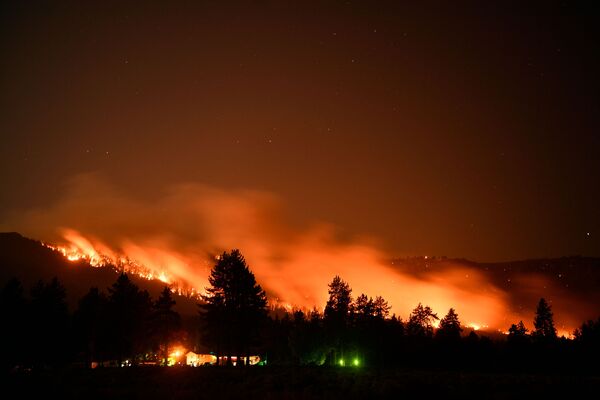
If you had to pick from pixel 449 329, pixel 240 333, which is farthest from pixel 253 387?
pixel 449 329

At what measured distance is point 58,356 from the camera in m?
53.2

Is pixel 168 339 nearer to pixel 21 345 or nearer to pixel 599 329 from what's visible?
pixel 21 345

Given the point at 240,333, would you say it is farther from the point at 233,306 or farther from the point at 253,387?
the point at 253,387

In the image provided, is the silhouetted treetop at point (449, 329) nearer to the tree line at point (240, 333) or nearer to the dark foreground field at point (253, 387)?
the tree line at point (240, 333)

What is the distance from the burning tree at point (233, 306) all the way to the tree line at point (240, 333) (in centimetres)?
10

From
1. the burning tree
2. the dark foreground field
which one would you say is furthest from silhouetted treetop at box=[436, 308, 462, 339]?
the dark foreground field

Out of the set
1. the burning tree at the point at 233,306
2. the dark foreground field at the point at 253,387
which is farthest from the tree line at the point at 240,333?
the dark foreground field at the point at 253,387

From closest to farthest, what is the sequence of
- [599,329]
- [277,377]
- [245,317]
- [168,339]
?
1. [277,377]
2. [245,317]
3. [168,339]
4. [599,329]

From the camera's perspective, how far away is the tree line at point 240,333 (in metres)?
45.7

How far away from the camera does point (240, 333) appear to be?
44.4 metres

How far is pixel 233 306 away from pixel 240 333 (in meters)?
2.65

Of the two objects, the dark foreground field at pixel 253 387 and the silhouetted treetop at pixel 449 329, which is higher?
the silhouetted treetop at pixel 449 329

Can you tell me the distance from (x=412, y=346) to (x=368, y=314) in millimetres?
9584

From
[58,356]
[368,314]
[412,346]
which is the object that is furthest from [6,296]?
[412,346]
